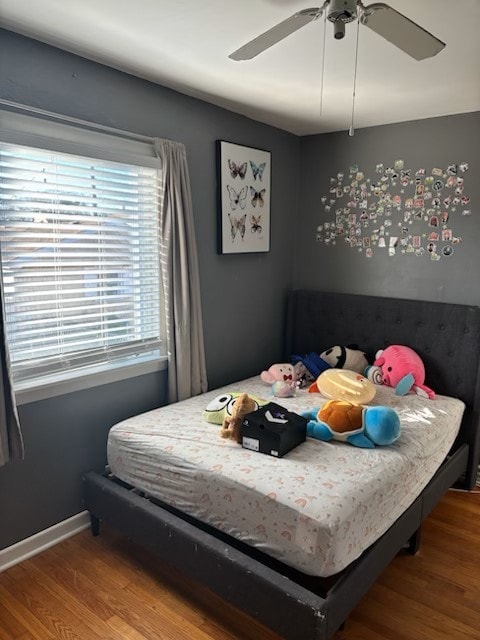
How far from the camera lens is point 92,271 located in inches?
101

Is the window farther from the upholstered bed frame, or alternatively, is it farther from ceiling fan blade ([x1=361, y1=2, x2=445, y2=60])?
ceiling fan blade ([x1=361, y1=2, x2=445, y2=60])

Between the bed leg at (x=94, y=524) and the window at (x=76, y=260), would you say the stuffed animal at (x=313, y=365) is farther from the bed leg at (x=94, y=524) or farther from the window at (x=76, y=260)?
the bed leg at (x=94, y=524)

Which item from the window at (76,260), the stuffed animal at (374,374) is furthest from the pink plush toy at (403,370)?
the window at (76,260)

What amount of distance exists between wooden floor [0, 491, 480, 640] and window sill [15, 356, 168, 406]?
32.2 inches

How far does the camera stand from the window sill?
2326 millimetres

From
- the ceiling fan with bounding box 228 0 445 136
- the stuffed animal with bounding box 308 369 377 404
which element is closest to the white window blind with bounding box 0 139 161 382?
the stuffed animal with bounding box 308 369 377 404

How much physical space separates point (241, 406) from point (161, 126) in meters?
1.69

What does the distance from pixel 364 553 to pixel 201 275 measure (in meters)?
1.93

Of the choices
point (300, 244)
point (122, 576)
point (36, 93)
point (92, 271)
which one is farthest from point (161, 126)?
point (122, 576)

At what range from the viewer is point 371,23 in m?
1.52

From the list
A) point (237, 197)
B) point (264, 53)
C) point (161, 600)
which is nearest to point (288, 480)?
point (161, 600)

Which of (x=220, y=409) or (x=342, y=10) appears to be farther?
(x=220, y=409)

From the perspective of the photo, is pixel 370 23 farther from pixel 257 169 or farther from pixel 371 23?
pixel 257 169

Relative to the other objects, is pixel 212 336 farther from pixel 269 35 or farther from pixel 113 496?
pixel 269 35
